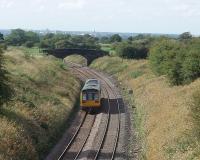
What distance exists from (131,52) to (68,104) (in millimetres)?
59961

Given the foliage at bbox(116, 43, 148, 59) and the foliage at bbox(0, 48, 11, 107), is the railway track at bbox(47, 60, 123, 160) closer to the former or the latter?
the foliage at bbox(0, 48, 11, 107)

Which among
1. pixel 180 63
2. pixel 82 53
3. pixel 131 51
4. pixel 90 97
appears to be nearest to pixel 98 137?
pixel 90 97

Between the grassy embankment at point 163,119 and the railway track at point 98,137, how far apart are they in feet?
6.52

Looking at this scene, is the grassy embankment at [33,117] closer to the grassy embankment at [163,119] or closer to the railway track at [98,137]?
the railway track at [98,137]

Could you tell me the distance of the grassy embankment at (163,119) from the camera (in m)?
25.2

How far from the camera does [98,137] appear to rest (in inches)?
1363

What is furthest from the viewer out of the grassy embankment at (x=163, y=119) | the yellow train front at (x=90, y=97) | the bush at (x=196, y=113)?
the yellow train front at (x=90, y=97)

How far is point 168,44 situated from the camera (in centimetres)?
6103

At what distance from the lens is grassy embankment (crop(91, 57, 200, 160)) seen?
2523 cm

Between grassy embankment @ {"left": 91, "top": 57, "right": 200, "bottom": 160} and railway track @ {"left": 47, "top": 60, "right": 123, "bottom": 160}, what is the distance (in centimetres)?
199

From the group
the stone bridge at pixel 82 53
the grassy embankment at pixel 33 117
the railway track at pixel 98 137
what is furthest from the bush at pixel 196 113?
the stone bridge at pixel 82 53

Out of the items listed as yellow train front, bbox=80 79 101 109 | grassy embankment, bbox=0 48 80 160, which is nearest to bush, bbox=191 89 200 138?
A: grassy embankment, bbox=0 48 80 160

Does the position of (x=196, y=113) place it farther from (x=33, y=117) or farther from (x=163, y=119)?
(x=33, y=117)

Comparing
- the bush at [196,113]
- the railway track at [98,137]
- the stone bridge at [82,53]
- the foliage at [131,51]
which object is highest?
the bush at [196,113]
